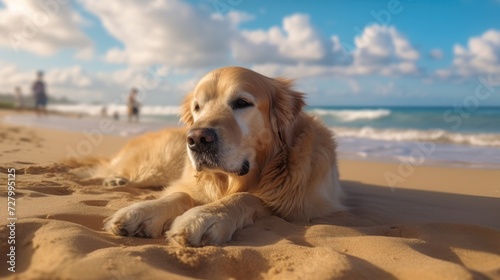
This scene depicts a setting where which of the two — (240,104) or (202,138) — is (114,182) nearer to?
(240,104)

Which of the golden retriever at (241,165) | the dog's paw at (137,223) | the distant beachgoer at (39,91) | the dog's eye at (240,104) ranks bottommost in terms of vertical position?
the dog's paw at (137,223)

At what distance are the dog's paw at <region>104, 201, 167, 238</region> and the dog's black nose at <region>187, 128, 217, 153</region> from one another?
1.63 feet

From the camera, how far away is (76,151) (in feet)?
23.9

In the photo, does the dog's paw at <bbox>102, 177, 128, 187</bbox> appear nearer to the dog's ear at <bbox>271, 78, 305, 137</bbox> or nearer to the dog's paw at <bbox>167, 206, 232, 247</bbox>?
the dog's ear at <bbox>271, 78, 305, 137</bbox>

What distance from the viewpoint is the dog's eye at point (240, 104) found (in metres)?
3.06

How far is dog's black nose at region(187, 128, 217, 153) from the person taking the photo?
2631mm

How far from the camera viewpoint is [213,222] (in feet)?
7.70

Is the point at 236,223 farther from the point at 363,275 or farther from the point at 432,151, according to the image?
the point at 432,151

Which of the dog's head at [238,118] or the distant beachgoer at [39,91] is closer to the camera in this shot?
the dog's head at [238,118]

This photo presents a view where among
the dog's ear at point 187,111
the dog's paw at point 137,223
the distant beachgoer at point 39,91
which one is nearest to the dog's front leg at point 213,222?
the dog's paw at point 137,223

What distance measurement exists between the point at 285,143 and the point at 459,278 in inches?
69.0

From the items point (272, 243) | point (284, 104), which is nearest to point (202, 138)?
point (272, 243)

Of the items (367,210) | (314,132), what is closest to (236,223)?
(314,132)

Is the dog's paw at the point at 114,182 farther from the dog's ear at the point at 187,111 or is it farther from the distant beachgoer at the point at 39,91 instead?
A: the distant beachgoer at the point at 39,91
